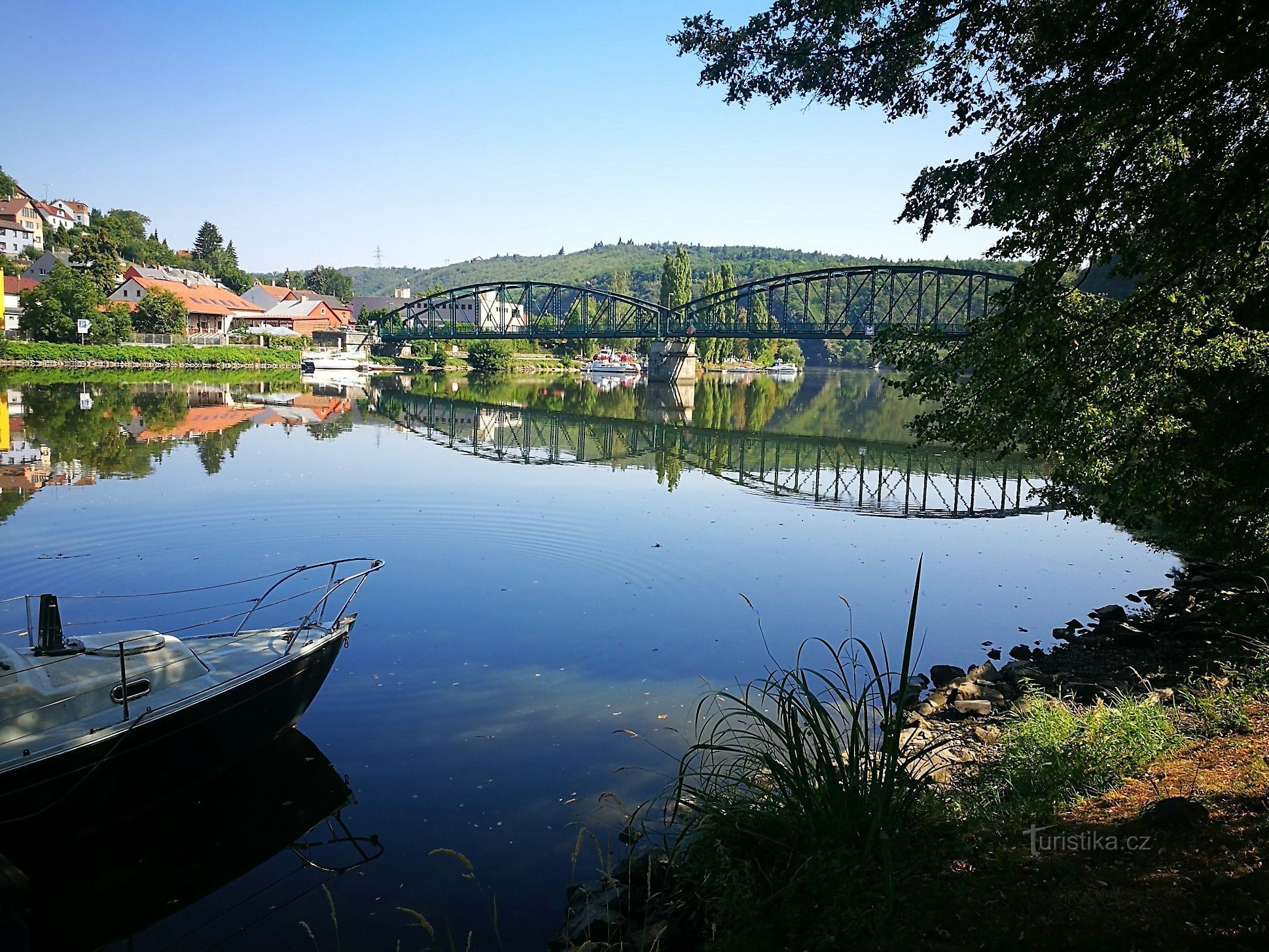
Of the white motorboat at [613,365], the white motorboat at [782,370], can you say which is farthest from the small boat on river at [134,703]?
the white motorboat at [782,370]

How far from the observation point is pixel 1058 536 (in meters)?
21.3

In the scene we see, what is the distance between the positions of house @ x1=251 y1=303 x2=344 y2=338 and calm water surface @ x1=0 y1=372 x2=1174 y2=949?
74.1 m

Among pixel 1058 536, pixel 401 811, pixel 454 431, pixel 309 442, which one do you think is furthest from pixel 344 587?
pixel 454 431

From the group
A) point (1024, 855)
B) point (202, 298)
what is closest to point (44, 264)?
point (202, 298)

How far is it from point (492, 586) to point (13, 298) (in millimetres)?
95736

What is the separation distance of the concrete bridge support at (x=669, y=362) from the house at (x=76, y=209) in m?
122

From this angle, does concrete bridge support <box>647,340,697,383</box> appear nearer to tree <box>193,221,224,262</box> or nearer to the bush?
the bush

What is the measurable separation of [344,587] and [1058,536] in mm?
15755

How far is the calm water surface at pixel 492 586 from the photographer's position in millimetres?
7438

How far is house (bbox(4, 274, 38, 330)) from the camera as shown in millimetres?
80562

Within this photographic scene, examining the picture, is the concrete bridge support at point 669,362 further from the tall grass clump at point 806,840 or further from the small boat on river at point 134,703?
the tall grass clump at point 806,840

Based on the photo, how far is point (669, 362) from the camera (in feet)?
294

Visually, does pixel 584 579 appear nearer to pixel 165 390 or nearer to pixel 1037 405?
pixel 1037 405

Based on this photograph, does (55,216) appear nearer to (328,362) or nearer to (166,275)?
(166,275)
